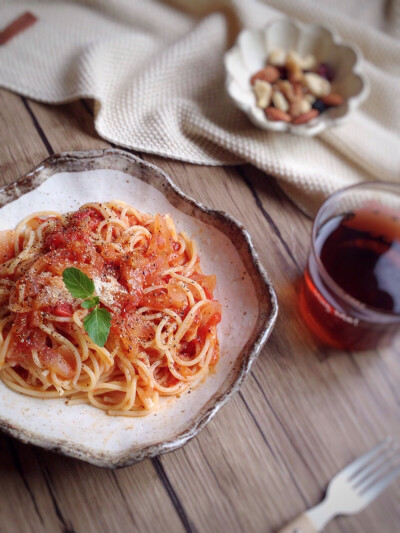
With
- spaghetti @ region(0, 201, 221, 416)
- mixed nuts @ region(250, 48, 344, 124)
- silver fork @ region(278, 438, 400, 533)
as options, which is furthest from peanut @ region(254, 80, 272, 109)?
silver fork @ region(278, 438, 400, 533)

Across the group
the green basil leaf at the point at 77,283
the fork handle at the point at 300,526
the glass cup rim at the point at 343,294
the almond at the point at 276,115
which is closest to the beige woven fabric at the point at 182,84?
the almond at the point at 276,115

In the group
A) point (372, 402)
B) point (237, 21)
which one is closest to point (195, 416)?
point (372, 402)

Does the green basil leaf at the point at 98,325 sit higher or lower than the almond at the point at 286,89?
lower

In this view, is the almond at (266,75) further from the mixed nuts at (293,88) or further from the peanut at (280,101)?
the peanut at (280,101)

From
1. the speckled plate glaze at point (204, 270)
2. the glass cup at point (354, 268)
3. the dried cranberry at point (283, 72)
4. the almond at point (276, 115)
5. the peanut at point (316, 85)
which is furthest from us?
the dried cranberry at point (283, 72)

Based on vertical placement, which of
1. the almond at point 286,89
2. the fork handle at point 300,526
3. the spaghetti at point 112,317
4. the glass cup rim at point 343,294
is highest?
the almond at point 286,89

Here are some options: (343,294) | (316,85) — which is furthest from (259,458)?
(316,85)

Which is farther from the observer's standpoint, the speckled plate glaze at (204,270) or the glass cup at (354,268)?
the glass cup at (354,268)

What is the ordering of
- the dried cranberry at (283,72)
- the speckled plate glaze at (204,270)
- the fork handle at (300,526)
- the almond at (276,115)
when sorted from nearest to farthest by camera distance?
the speckled plate glaze at (204,270)
the fork handle at (300,526)
the almond at (276,115)
the dried cranberry at (283,72)
